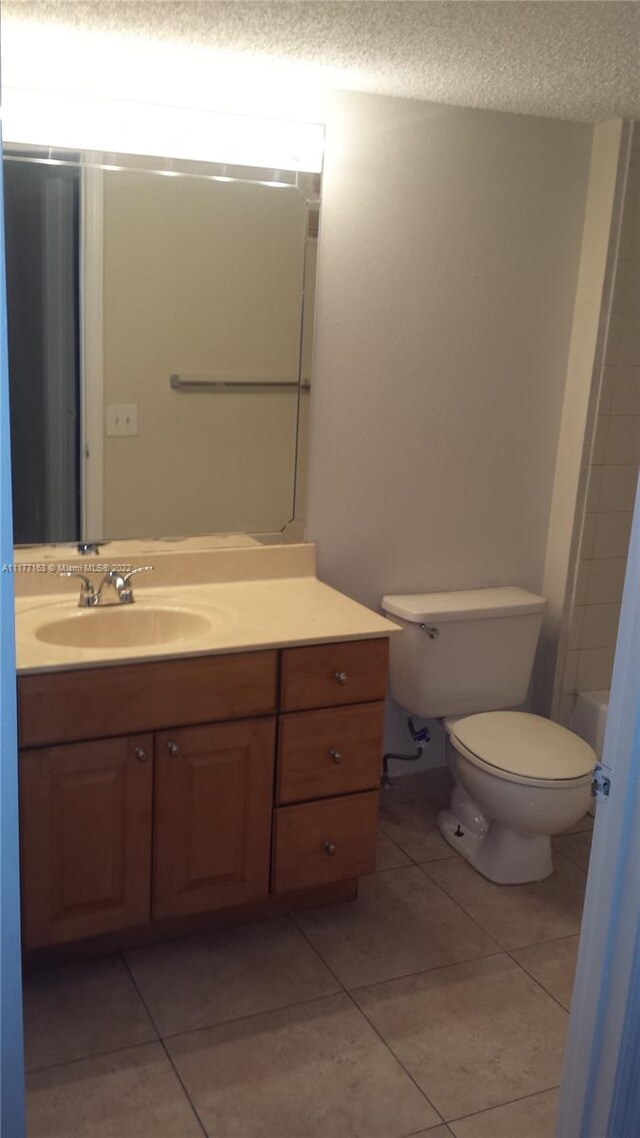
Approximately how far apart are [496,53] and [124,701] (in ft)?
5.02

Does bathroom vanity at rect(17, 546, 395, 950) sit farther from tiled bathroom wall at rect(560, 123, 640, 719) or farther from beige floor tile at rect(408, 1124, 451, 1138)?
tiled bathroom wall at rect(560, 123, 640, 719)

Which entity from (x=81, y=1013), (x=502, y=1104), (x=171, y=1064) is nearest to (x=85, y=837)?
(x=81, y=1013)

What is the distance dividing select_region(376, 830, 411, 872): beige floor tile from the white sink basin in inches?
35.8

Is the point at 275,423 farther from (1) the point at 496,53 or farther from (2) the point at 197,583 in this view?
(1) the point at 496,53

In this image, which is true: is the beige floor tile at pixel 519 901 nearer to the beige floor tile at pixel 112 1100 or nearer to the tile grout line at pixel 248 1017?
the tile grout line at pixel 248 1017

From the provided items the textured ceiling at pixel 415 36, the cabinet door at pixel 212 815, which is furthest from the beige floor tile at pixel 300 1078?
the textured ceiling at pixel 415 36

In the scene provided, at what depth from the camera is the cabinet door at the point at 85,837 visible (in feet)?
7.09

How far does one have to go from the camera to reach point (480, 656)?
118 inches

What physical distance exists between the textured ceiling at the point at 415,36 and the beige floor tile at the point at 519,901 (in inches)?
78.7

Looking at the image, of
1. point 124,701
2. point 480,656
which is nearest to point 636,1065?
point 124,701

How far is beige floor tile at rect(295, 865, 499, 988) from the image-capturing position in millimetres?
2477

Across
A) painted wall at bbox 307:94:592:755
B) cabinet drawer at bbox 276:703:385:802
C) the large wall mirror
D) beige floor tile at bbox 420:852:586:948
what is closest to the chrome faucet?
the large wall mirror

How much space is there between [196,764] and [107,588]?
1.61 ft

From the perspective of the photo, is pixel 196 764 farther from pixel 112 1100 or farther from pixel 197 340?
→ pixel 197 340
